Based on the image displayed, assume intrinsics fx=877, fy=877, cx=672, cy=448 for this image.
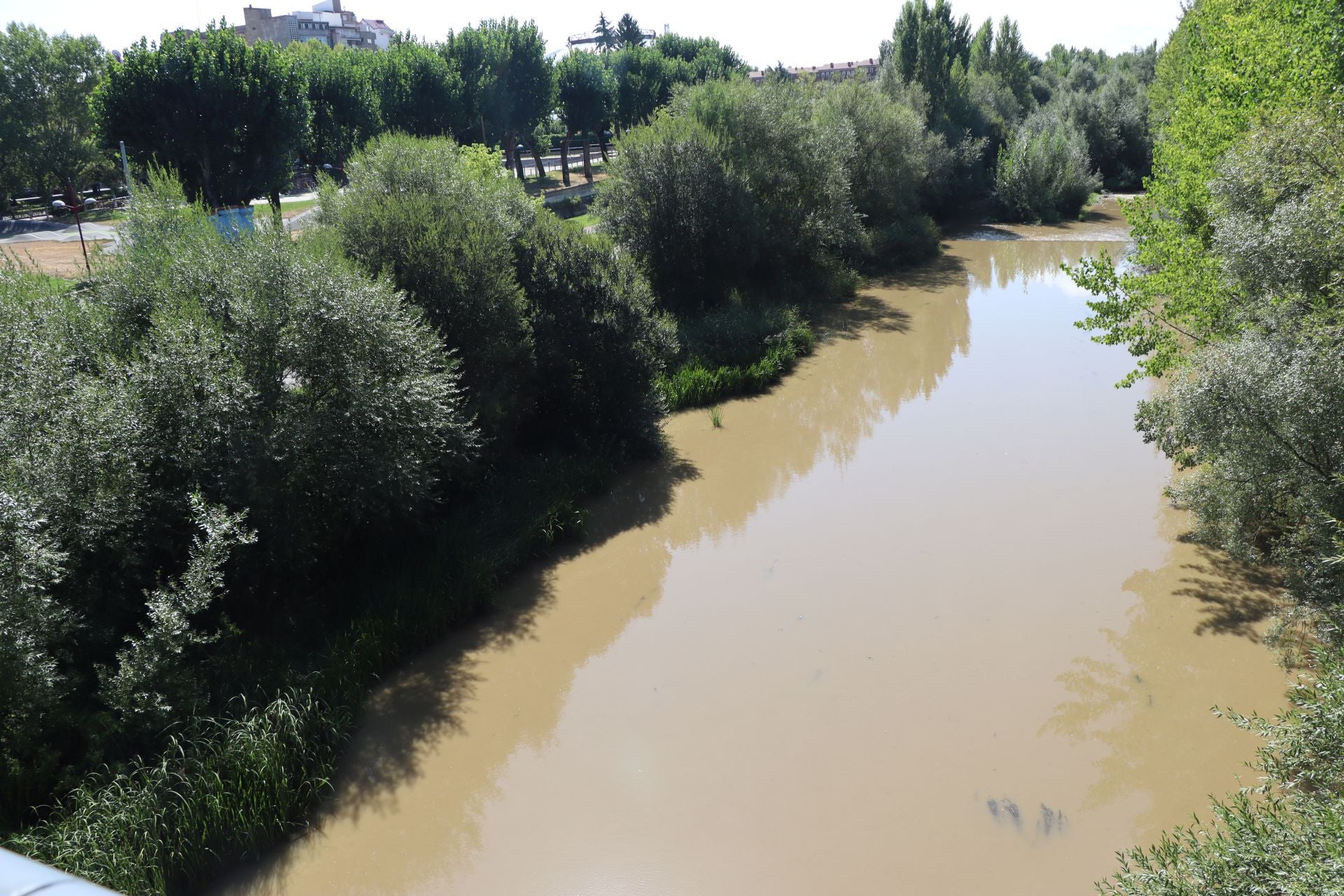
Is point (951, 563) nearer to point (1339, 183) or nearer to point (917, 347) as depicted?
point (1339, 183)

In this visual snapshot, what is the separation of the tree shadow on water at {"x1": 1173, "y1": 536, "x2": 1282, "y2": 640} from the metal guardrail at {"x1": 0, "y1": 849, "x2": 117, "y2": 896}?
11744 mm

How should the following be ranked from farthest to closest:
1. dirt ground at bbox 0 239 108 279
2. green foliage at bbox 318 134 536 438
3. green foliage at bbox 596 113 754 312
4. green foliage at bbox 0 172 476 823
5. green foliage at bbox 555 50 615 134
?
green foliage at bbox 555 50 615 134
dirt ground at bbox 0 239 108 279
green foliage at bbox 596 113 754 312
green foliage at bbox 318 134 536 438
green foliage at bbox 0 172 476 823

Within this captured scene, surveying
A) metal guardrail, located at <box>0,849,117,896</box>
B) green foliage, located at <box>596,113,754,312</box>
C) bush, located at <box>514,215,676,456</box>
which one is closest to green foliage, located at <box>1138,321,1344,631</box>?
bush, located at <box>514,215,676,456</box>

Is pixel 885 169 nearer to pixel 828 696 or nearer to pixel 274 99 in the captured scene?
pixel 274 99

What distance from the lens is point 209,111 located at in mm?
29000

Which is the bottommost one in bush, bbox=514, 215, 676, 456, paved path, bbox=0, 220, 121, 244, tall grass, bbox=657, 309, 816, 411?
tall grass, bbox=657, 309, 816, 411

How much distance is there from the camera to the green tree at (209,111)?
28422 mm

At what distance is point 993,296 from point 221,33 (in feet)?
89.6

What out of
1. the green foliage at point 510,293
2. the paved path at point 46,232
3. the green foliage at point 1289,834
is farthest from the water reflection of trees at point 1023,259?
the paved path at point 46,232

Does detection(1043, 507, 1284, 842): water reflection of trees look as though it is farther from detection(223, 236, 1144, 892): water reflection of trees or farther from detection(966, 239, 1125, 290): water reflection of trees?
detection(966, 239, 1125, 290): water reflection of trees

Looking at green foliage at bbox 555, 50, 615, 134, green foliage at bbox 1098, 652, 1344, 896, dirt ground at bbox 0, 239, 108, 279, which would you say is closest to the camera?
green foliage at bbox 1098, 652, 1344, 896

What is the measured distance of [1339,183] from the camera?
33.1 ft

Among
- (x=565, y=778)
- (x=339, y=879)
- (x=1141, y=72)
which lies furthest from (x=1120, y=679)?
(x=1141, y=72)

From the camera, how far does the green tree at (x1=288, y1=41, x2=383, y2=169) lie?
36.0m
